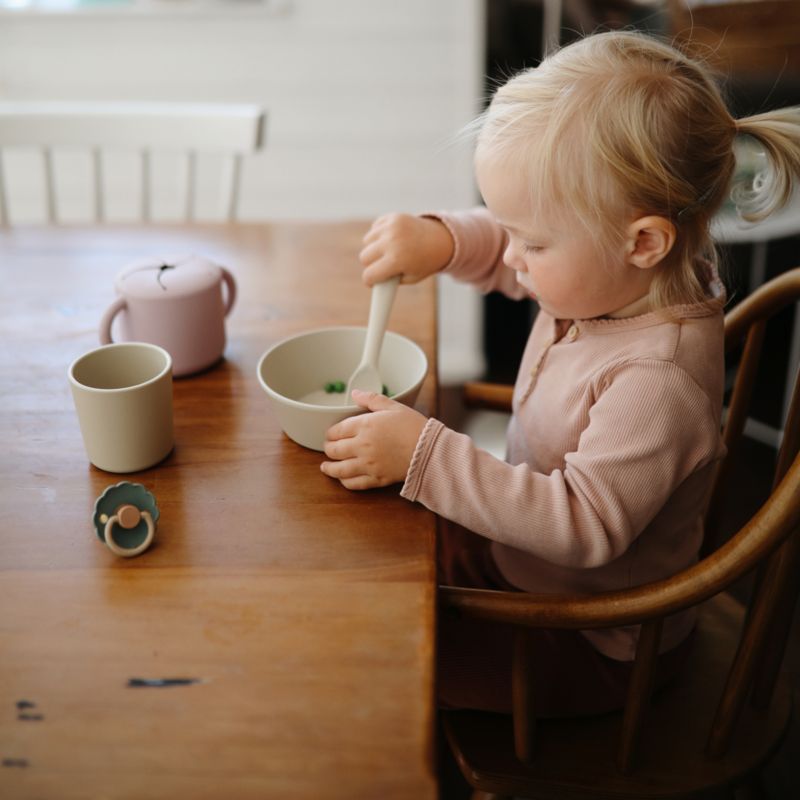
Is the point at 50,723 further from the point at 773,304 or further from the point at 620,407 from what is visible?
the point at 773,304

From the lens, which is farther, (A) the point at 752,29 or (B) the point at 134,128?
(A) the point at 752,29

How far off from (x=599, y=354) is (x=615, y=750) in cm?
40

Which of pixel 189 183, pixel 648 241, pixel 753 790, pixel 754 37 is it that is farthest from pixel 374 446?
pixel 754 37

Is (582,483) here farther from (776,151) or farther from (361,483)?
(776,151)

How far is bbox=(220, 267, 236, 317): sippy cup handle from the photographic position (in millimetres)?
1045

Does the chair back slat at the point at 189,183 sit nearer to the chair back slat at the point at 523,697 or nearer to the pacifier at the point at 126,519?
the pacifier at the point at 126,519

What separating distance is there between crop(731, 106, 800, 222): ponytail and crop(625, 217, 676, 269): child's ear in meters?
0.11

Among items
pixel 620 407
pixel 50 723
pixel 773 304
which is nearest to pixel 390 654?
pixel 50 723

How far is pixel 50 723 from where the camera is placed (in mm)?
558

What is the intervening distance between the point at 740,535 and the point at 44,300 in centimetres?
93

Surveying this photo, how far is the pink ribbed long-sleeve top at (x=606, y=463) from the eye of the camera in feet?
2.56

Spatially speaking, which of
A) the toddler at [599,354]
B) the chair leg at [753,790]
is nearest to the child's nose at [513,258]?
the toddler at [599,354]

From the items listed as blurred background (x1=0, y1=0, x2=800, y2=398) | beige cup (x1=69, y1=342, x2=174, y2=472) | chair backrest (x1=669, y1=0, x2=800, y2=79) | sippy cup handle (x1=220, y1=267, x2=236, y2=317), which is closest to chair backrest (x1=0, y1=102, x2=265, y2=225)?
sippy cup handle (x1=220, y1=267, x2=236, y2=317)

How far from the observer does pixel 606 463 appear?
78 centimetres
